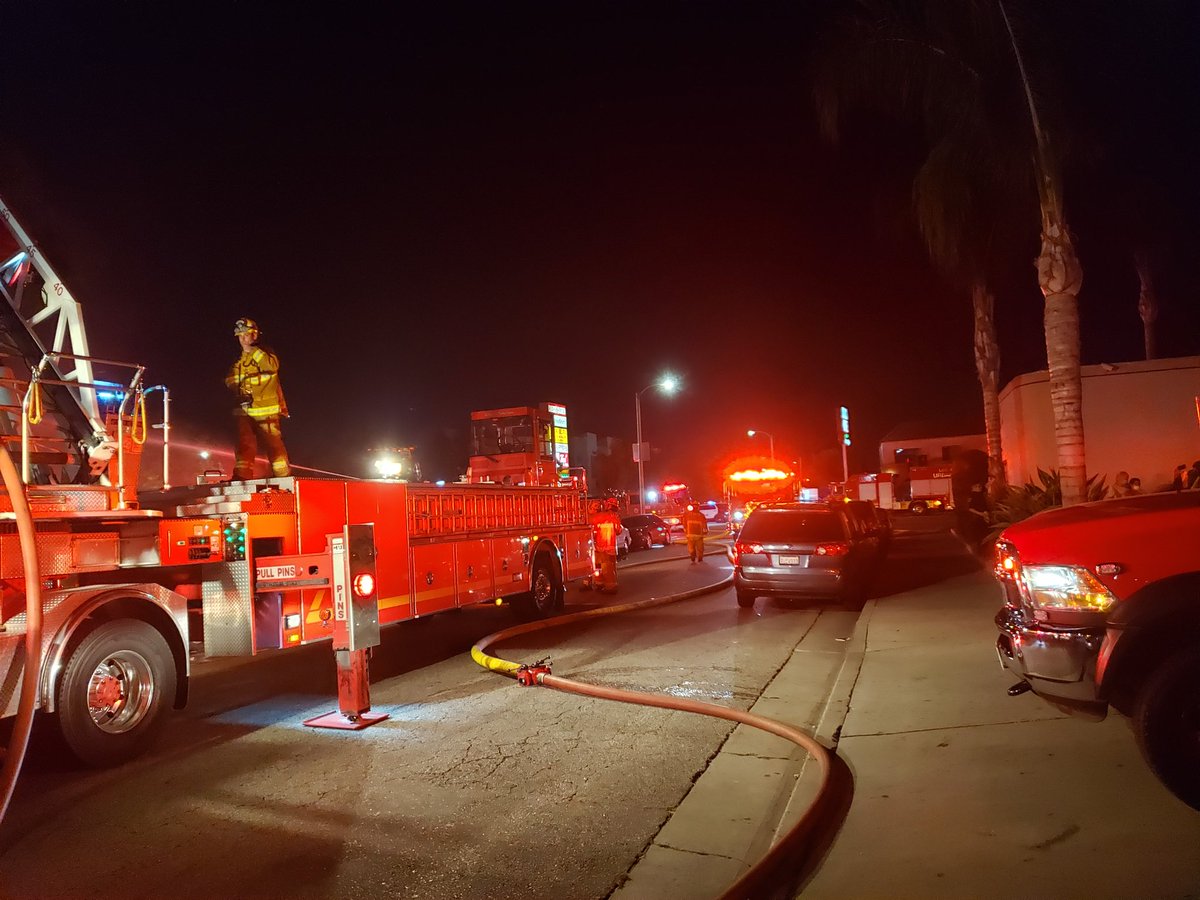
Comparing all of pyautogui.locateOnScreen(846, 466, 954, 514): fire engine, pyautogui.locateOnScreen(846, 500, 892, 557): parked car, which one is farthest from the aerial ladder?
pyautogui.locateOnScreen(846, 466, 954, 514): fire engine

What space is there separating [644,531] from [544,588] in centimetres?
1534

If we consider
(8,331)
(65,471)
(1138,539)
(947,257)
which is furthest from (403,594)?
(947,257)

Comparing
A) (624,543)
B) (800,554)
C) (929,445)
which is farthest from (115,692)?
(929,445)

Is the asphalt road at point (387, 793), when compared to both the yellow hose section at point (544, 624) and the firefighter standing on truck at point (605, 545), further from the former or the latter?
the firefighter standing on truck at point (605, 545)

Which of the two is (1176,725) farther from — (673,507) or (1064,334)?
(673,507)

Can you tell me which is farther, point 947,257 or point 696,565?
point 696,565

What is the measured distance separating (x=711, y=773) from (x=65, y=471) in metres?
5.63

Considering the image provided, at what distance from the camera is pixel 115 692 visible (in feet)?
19.7

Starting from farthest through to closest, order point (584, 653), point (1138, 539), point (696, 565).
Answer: point (696, 565) < point (584, 653) < point (1138, 539)

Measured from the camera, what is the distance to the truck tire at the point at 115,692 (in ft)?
18.6

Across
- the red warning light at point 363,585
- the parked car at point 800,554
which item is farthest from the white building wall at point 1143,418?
the red warning light at point 363,585

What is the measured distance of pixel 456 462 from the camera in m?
55.8

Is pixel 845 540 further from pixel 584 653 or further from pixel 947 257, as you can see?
pixel 947 257

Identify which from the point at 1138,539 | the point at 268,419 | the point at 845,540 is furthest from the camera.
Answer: the point at 845,540
